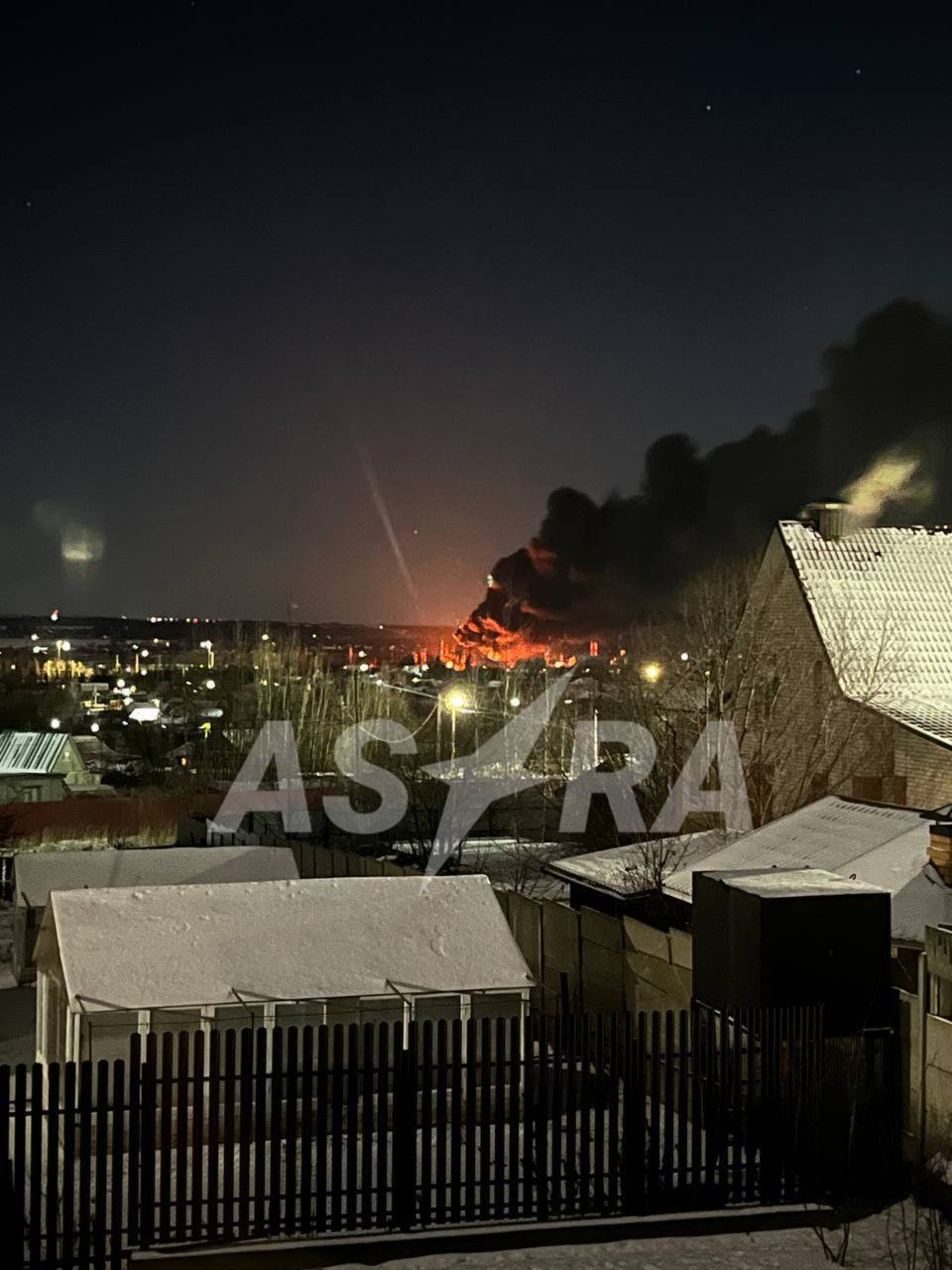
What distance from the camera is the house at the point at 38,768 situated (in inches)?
1735

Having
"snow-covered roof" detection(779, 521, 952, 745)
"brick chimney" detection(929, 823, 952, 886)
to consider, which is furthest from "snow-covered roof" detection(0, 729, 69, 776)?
"brick chimney" detection(929, 823, 952, 886)

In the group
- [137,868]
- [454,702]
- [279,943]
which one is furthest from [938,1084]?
[454,702]

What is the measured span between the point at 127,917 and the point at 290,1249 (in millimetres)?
6561

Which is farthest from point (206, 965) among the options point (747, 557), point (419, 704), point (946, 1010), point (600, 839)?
point (419, 704)

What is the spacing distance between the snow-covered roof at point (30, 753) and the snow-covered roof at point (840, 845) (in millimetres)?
31759

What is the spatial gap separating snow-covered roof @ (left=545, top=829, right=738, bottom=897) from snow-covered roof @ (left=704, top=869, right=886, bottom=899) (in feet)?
24.4

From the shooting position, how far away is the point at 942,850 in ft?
44.1

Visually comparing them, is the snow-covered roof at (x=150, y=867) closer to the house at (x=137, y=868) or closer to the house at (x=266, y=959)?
the house at (x=137, y=868)

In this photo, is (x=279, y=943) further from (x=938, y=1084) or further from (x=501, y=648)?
(x=501, y=648)

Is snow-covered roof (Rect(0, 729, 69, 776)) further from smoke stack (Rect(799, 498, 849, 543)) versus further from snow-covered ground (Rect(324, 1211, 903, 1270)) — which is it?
snow-covered ground (Rect(324, 1211, 903, 1270))

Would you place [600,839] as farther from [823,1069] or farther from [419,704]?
[419,704]

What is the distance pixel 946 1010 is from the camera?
9.45 meters

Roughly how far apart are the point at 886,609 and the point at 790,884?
16.9 m

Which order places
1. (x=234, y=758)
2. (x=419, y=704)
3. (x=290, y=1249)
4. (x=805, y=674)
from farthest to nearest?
(x=419, y=704) → (x=234, y=758) → (x=805, y=674) → (x=290, y=1249)
